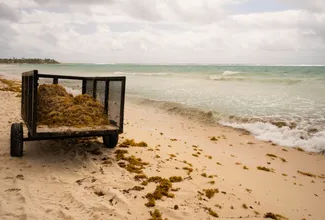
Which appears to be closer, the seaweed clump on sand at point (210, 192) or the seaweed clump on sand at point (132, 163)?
the seaweed clump on sand at point (210, 192)

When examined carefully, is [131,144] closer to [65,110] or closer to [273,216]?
[65,110]

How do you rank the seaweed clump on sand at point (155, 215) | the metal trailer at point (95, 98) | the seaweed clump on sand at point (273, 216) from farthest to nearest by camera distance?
the metal trailer at point (95, 98)
the seaweed clump on sand at point (273, 216)
the seaweed clump on sand at point (155, 215)

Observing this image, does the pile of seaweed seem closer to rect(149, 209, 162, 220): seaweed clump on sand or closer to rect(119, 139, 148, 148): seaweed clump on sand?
rect(119, 139, 148, 148): seaweed clump on sand

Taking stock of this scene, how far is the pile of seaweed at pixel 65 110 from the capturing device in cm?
568

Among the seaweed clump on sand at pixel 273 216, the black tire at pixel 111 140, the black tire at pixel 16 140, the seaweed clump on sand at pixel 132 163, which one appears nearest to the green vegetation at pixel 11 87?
the black tire at pixel 16 140

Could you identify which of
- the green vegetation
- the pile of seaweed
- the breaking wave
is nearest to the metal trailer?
the pile of seaweed

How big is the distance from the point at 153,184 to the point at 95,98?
3.37 metres

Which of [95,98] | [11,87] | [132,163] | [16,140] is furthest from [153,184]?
[11,87]

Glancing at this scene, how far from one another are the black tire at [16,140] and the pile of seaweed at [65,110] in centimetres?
42

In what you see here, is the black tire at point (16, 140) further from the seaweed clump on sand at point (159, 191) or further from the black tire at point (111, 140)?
the seaweed clump on sand at point (159, 191)

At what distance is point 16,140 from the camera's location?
5453 mm

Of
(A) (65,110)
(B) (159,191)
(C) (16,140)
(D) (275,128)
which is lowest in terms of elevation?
(B) (159,191)

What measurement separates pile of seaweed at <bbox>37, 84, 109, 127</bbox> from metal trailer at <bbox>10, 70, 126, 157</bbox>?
0.27m

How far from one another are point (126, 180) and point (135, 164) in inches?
32.8
